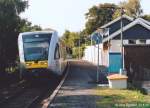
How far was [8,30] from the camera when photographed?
38594mm

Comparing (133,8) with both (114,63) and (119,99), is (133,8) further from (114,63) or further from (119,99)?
(119,99)

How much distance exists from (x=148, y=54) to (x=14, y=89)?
1023cm

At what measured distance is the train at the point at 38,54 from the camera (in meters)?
30.4

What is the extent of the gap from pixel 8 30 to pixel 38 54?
28.1 ft

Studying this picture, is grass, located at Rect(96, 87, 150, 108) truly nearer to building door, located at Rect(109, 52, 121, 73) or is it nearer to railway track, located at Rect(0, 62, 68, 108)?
railway track, located at Rect(0, 62, 68, 108)

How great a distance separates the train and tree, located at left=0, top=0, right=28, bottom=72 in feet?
20.0

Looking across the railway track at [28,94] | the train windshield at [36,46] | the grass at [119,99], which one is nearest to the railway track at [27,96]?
the railway track at [28,94]

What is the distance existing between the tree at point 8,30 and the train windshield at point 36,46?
19.9ft

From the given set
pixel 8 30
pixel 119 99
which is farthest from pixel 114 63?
pixel 119 99

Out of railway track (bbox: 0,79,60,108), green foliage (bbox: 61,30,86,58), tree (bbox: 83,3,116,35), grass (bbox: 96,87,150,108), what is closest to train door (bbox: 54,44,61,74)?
railway track (bbox: 0,79,60,108)

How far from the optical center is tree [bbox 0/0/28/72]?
123ft

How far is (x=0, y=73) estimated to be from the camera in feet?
122

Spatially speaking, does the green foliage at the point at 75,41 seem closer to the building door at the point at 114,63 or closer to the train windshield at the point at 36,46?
the building door at the point at 114,63

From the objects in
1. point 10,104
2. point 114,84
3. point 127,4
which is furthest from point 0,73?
point 127,4
